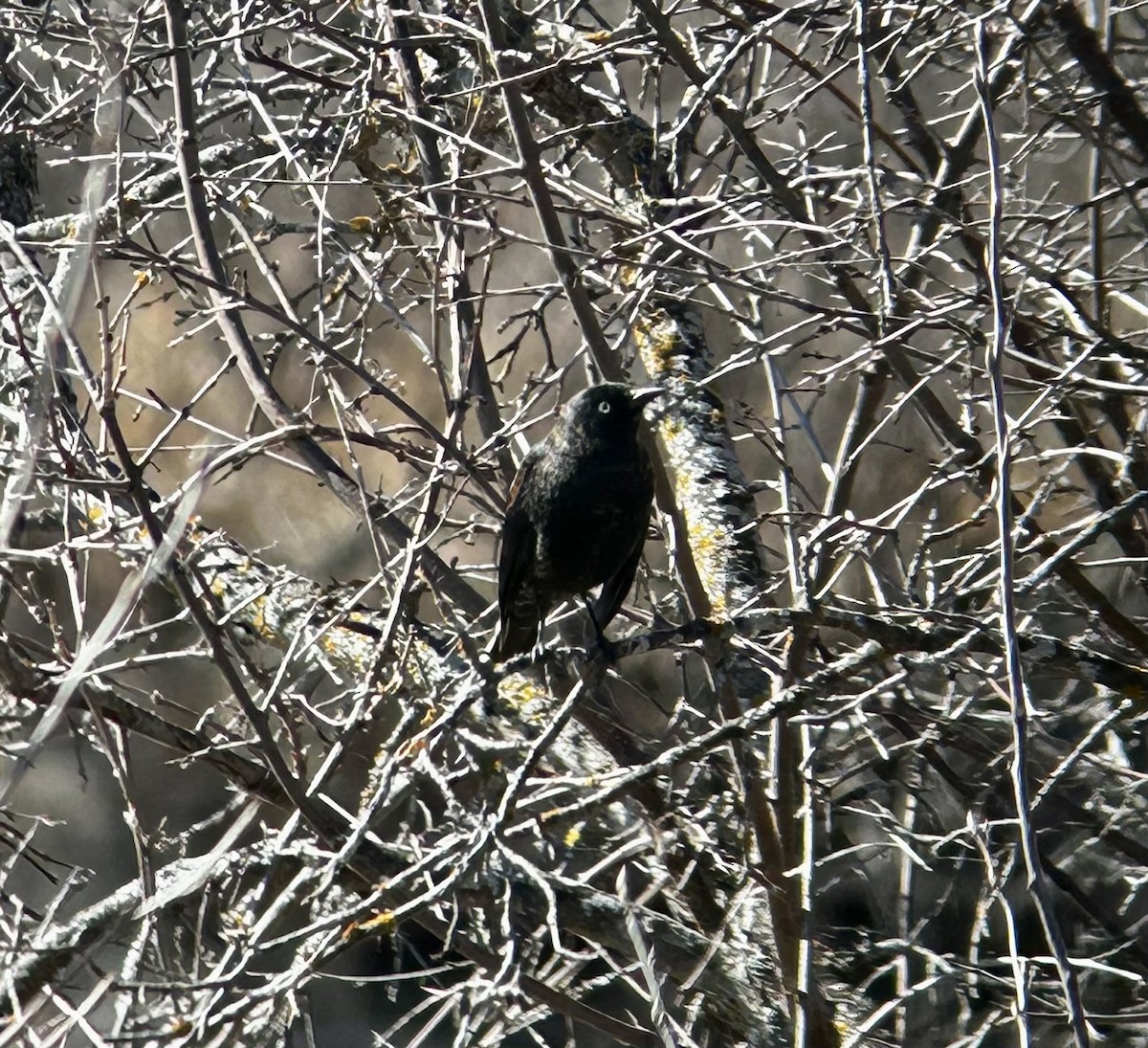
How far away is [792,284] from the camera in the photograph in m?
5.93

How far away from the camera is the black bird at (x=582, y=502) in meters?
3.50

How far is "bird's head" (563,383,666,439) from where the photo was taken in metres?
3.45

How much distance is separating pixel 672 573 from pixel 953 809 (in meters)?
1.39

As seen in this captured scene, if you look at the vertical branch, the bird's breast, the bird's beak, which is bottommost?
the vertical branch

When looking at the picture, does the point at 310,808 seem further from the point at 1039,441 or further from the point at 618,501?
the point at 1039,441

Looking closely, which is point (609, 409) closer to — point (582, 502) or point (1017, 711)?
point (582, 502)

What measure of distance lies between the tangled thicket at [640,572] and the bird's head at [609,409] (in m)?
0.12

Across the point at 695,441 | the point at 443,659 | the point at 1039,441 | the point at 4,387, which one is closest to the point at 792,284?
the point at 1039,441

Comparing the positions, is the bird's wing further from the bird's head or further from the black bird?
the bird's head

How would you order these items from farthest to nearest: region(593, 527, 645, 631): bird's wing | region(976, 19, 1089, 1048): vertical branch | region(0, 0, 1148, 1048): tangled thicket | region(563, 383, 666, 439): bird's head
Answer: region(593, 527, 645, 631): bird's wing < region(563, 383, 666, 439): bird's head < region(0, 0, 1148, 1048): tangled thicket < region(976, 19, 1089, 1048): vertical branch

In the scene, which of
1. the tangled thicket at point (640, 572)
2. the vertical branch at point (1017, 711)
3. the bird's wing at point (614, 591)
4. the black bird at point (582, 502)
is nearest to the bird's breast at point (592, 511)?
the black bird at point (582, 502)

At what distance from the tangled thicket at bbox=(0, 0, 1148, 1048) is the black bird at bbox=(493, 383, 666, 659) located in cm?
15

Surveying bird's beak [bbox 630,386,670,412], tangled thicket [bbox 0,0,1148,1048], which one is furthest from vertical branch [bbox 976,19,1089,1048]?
bird's beak [bbox 630,386,670,412]

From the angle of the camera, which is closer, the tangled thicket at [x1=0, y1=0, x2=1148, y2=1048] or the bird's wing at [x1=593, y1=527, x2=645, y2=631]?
the tangled thicket at [x1=0, y1=0, x2=1148, y2=1048]
